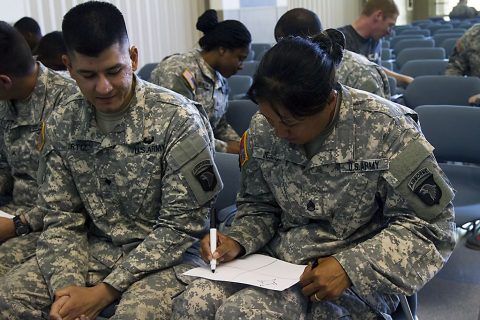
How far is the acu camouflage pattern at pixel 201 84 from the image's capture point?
120 inches

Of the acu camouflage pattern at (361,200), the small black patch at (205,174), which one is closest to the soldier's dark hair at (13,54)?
the small black patch at (205,174)

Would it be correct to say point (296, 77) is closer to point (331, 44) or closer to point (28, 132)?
point (331, 44)

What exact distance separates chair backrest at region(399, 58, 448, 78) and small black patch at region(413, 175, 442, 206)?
391cm

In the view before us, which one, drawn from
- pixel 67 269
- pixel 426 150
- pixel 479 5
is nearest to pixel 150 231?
pixel 67 269

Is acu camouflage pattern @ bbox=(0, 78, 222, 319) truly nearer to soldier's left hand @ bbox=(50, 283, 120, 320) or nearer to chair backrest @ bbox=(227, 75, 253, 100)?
soldier's left hand @ bbox=(50, 283, 120, 320)

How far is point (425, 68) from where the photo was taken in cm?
519

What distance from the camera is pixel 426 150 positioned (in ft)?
4.75

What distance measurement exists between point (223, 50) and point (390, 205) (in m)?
1.81

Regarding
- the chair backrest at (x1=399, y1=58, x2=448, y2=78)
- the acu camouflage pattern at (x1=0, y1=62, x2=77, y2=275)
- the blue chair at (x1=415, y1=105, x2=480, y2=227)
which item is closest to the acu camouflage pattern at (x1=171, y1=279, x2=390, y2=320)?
the acu camouflage pattern at (x1=0, y1=62, x2=77, y2=275)

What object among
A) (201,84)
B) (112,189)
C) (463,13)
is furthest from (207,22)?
(463,13)

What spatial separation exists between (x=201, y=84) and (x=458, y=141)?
4.22ft

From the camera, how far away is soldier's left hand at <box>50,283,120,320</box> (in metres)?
1.57

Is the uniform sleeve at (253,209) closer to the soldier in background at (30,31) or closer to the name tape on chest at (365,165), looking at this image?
the name tape on chest at (365,165)

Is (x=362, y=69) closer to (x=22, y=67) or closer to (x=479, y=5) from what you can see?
(x=22, y=67)
